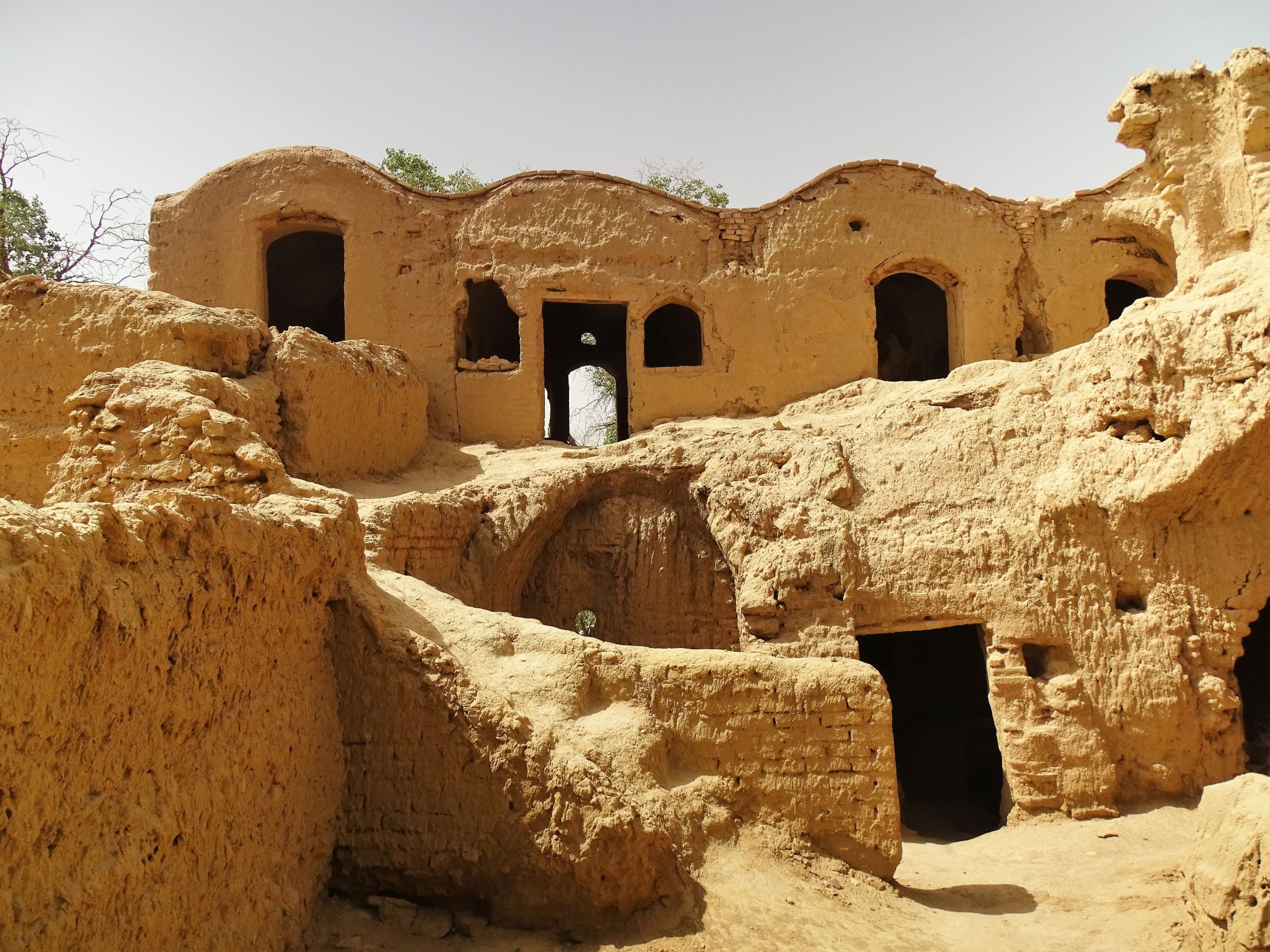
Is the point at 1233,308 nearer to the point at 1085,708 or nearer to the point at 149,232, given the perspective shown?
the point at 1085,708

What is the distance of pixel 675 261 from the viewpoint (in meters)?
12.9

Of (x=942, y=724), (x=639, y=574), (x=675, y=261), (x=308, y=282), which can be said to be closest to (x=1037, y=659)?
(x=942, y=724)

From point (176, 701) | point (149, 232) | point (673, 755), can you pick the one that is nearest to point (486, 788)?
point (673, 755)

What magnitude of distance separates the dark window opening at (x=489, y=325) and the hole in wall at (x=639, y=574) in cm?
362

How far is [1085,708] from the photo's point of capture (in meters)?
8.55

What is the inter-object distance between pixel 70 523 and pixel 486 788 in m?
2.22

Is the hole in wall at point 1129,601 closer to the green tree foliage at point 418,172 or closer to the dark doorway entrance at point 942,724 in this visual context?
the dark doorway entrance at point 942,724

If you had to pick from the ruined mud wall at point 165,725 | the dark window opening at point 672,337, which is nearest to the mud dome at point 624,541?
the ruined mud wall at point 165,725

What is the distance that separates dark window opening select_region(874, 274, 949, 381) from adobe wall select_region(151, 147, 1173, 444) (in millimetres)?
2499

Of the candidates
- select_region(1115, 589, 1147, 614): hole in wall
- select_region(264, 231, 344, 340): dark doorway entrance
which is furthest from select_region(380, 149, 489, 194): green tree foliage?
select_region(1115, 589, 1147, 614): hole in wall

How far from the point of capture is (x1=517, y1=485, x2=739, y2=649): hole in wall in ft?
34.3

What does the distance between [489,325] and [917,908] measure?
10708 mm

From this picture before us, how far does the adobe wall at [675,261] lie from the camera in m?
12.4

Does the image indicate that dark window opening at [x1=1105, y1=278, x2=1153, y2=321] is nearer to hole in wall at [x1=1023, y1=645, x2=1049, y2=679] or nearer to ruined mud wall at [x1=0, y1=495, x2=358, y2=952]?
hole in wall at [x1=1023, y1=645, x2=1049, y2=679]
